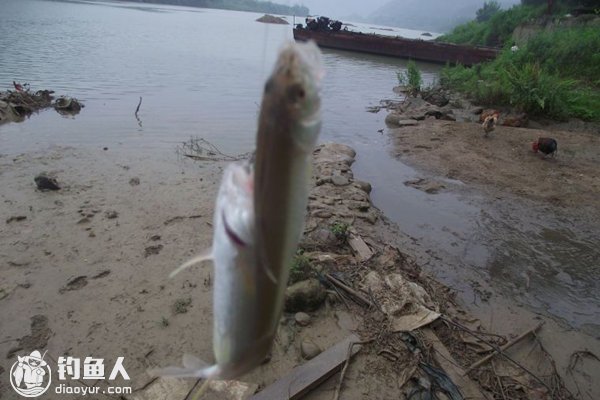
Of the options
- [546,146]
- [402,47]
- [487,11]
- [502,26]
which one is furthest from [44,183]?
[487,11]

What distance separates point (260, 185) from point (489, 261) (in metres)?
6.86

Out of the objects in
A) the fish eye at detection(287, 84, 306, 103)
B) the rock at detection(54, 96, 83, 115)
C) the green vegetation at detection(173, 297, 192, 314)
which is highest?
the fish eye at detection(287, 84, 306, 103)

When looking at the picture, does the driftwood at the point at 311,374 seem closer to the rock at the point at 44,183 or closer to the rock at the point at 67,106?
the rock at the point at 44,183

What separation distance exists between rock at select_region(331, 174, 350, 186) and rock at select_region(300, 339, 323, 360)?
5.33m

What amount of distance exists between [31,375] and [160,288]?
1.75 m

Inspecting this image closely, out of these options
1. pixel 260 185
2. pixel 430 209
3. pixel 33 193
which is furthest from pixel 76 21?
pixel 260 185

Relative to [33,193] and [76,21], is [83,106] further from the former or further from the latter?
[76,21]

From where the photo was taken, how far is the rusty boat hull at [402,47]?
34625mm

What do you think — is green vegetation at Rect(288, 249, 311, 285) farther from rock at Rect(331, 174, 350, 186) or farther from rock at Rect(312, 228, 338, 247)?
rock at Rect(331, 174, 350, 186)

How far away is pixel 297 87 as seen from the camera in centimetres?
106

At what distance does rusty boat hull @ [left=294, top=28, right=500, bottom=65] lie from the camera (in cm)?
3462

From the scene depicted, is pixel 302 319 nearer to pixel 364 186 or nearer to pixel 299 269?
pixel 299 269

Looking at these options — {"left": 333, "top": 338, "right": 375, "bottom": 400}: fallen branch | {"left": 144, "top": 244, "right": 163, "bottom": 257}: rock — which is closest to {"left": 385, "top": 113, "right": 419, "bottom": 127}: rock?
{"left": 144, "top": 244, "right": 163, "bottom": 257}: rock

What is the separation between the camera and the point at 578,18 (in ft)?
87.1
